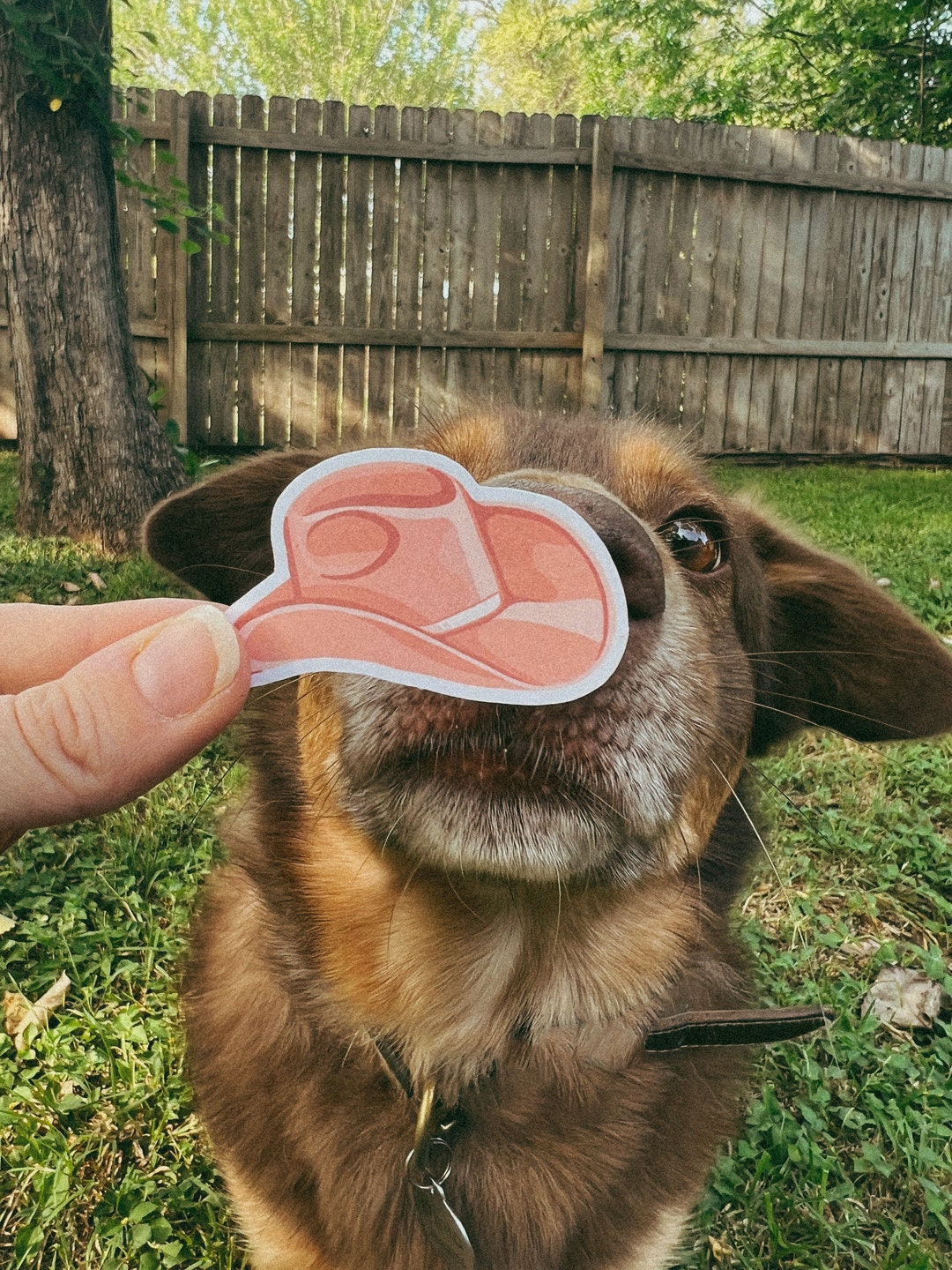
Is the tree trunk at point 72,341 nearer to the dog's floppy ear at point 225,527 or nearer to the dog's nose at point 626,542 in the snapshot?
the dog's floppy ear at point 225,527

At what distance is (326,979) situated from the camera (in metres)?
2.09

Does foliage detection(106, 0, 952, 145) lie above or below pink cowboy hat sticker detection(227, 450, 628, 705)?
above

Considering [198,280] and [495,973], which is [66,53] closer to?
[198,280]

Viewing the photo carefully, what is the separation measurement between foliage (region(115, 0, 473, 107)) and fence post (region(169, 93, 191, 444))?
91.6 ft

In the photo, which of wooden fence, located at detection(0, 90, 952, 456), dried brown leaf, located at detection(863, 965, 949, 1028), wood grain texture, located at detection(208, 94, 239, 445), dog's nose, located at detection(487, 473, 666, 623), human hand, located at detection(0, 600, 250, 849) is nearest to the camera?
human hand, located at detection(0, 600, 250, 849)

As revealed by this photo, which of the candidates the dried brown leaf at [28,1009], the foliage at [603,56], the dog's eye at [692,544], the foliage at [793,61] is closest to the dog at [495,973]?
the dog's eye at [692,544]

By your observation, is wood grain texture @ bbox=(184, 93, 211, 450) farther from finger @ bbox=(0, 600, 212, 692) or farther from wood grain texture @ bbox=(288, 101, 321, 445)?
finger @ bbox=(0, 600, 212, 692)

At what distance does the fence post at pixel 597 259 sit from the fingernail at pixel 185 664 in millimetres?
7829

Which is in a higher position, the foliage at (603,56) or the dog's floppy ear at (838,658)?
the foliage at (603,56)

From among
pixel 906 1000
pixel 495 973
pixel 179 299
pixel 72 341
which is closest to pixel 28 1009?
pixel 495 973

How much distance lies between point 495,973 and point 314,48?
3825 cm

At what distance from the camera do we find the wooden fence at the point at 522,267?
337 inches

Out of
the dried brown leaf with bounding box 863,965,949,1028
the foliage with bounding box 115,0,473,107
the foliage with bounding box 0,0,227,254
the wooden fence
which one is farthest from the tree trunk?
the foliage with bounding box 115,0,473,107

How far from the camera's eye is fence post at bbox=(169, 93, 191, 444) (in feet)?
27.0
